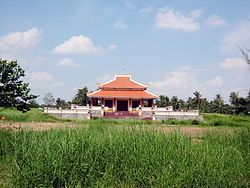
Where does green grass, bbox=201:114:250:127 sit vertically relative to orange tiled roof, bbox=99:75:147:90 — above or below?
below

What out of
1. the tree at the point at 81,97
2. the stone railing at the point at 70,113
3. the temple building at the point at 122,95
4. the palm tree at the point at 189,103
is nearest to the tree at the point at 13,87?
the stone railing at the point at 70,113

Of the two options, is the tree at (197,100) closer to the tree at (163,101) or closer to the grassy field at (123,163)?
the tree at (163,101)

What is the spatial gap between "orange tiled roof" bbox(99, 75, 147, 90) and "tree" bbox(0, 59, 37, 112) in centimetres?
3533

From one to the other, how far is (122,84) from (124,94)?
1987 millimetres

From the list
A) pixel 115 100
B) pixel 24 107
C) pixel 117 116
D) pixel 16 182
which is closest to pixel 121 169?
pixel 16 182

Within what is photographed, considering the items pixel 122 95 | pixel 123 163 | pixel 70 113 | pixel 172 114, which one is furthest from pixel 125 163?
pixel 122 95

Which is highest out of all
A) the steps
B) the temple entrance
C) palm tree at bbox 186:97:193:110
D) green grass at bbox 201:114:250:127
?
palm tree at bbox 186:97:193:110

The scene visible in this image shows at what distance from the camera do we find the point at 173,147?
655cm

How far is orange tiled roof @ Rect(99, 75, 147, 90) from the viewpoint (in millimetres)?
43469

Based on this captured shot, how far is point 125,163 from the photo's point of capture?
6336mm

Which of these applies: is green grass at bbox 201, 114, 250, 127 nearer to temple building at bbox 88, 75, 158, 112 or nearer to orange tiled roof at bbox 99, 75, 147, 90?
temple building at bbox 88, 75, 158, 112

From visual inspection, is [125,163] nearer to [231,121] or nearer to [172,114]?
[231,121]

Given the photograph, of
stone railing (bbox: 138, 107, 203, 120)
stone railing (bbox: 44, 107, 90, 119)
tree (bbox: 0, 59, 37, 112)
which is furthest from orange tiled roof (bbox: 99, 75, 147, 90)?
tree (bbox: 0, 59, 37, 112)

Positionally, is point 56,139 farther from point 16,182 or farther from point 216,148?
point 216,148
